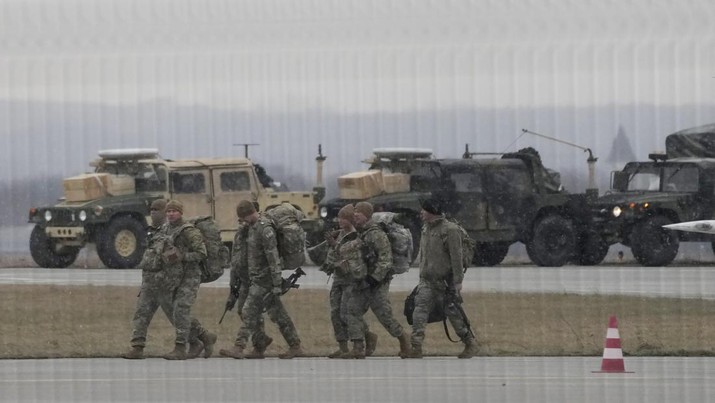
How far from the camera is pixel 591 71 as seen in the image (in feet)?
135

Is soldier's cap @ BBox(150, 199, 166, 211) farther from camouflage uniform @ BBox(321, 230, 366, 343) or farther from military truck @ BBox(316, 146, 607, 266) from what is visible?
military truck @ BBox(316, 146, 607, 266)

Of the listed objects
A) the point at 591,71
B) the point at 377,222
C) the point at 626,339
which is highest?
the point at 591,71

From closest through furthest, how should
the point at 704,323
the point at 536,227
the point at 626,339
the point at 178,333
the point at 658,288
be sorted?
the point at 178,333
the point at 626,339
the point at 704,323
the point at 658,288
the point at 536,227

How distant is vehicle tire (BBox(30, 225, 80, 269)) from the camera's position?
36938 mm

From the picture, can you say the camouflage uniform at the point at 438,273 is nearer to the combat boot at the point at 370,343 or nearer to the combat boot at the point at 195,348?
the combat boot at the point at 370,343

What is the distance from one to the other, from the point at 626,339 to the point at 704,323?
2298 millimetres

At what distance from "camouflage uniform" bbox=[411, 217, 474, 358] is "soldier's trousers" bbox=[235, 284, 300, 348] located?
1.13 metres

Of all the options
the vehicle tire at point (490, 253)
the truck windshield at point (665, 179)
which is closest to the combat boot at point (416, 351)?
the truck windshield at point (665, 179)

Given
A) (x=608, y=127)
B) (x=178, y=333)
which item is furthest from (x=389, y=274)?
(x=608, y=127)

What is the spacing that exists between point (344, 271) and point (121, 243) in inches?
723

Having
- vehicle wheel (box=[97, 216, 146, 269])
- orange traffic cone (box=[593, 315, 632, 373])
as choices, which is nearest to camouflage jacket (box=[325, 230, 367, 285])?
orange traffic cone (box=[593, 315, 632, 373])

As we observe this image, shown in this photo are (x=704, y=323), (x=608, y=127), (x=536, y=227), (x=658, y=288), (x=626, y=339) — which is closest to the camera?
(x=626, y=339)

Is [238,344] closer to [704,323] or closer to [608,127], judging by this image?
[704,323]

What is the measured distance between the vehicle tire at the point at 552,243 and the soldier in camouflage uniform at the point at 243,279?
18.9 metres
